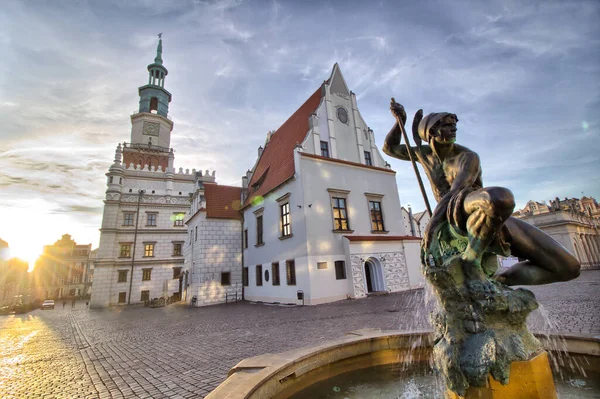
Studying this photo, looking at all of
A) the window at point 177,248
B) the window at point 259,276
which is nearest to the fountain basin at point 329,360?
the window at point 259,276

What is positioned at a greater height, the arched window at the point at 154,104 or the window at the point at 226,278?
the arched window at the point at 154,104

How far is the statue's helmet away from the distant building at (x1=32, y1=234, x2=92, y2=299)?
71998mm

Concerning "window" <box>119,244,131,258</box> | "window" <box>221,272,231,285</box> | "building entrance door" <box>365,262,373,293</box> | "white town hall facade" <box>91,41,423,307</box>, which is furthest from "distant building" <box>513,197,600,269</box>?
"window" <box>119,244,131,258</box>

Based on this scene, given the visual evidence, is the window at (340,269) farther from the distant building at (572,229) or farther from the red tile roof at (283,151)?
the distant building at (572,229)

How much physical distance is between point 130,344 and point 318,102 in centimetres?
1826

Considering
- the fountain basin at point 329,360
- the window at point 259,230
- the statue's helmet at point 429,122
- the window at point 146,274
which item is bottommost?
the fountain basin at point 329,360

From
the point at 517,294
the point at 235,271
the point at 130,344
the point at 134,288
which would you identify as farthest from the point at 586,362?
the point at 134,288

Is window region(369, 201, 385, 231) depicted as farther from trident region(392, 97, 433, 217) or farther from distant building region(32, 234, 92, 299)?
distant building region(32, 234, 92, 299)

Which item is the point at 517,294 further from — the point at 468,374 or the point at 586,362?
the point at 586,362

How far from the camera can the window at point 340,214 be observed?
16.6 meters

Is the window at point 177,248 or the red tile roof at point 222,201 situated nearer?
the red tile roof at point 222,201

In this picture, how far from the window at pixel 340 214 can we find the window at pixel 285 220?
119 inches

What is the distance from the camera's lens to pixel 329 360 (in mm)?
3650

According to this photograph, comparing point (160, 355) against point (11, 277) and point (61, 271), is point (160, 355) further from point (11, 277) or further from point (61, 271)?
point (11, 277)
